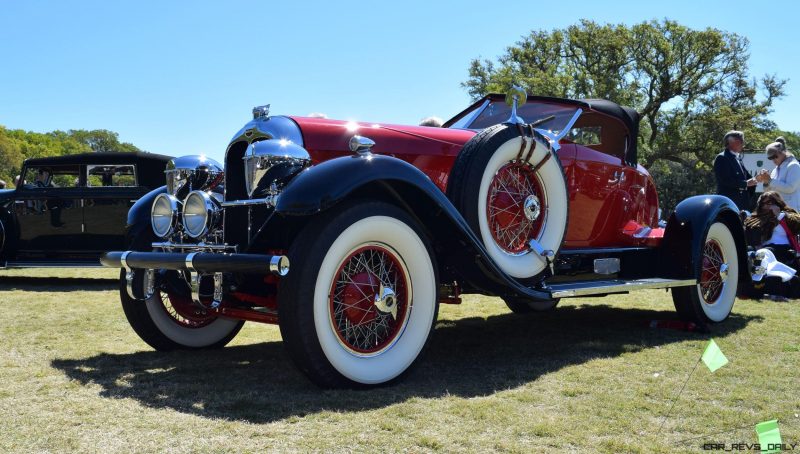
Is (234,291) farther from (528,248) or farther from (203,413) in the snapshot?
(528,248)

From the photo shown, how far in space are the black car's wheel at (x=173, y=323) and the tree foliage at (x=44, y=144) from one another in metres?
54.0

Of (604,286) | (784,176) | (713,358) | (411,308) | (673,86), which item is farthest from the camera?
(673,86)

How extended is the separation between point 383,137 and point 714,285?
3.43 m

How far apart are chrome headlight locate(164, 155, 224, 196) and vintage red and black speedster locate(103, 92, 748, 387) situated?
0.01 meters

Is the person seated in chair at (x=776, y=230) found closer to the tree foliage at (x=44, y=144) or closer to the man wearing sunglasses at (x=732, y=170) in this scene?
the man wearing sunglasses at (x=732, y=170)

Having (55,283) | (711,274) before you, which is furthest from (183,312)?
(55,283)

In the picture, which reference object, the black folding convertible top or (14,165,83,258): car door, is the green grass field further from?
(14,165,83,258): car door

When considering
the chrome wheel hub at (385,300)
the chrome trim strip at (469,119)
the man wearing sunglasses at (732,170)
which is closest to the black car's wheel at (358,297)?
the chrome wheel hub at (385,300)

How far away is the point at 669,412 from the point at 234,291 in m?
2.35

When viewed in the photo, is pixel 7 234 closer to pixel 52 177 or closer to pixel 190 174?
pixel 52 177

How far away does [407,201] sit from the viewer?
3.72 metres

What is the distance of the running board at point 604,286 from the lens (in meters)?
4.34

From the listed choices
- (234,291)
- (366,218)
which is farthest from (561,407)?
(234,291)

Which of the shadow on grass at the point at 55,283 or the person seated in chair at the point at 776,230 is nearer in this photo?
the person seated in chair at the point at 776,230
